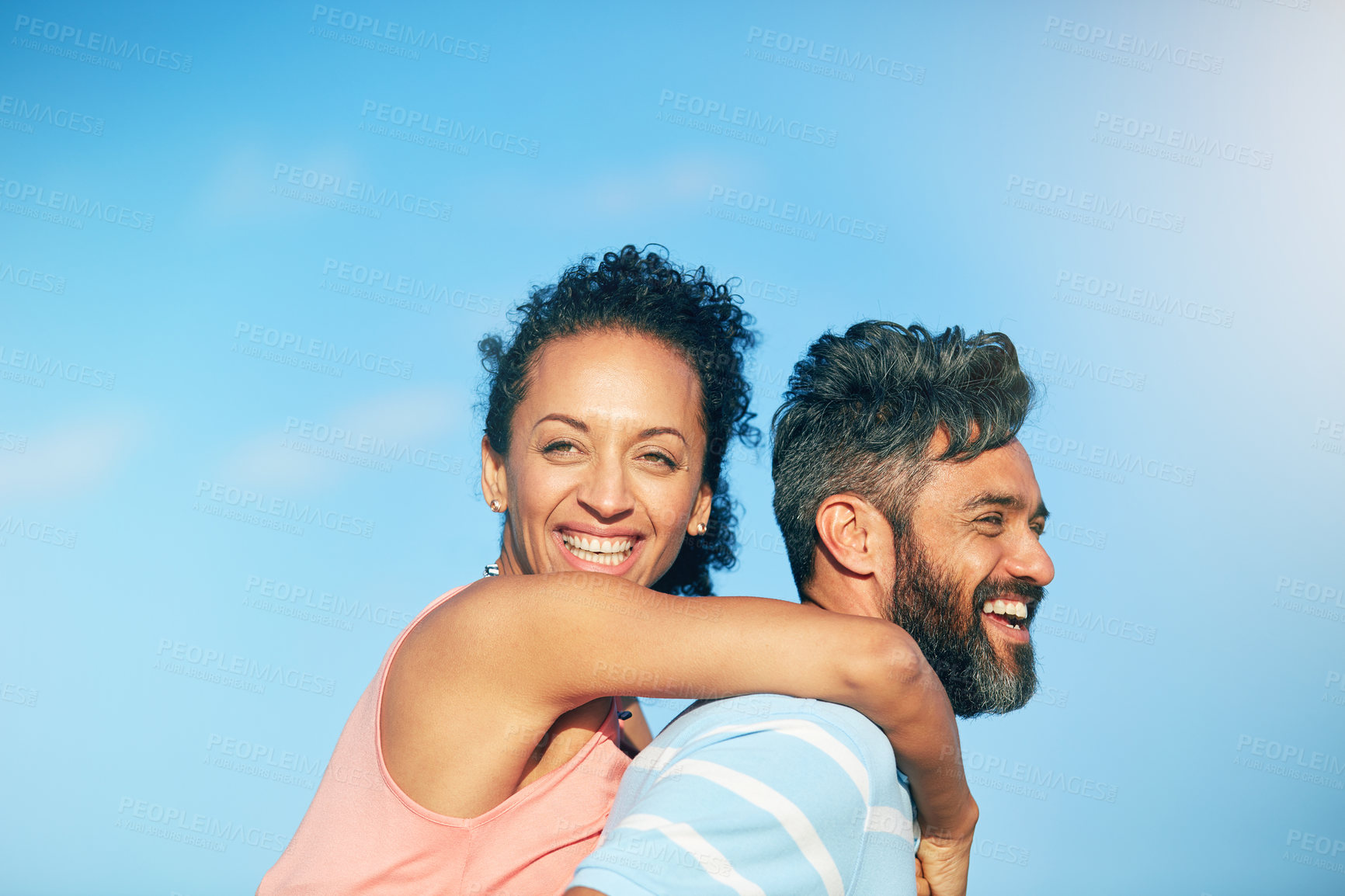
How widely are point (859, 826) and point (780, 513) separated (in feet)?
4.10

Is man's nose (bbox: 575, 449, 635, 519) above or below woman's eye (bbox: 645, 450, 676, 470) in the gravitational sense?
below

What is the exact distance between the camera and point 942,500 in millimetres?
2684

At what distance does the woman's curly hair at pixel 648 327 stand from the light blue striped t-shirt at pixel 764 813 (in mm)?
1503

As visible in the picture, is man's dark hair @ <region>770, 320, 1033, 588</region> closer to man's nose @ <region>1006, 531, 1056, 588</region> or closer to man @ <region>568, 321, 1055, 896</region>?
man @ <region>568, 321, 1055, 896</region>

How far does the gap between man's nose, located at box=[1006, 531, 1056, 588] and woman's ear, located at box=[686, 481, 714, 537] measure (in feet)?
3.88

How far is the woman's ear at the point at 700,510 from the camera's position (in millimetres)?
3514

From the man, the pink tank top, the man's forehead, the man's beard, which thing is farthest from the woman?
the man's forehead

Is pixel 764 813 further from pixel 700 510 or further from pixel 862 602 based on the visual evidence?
pixel 700 510

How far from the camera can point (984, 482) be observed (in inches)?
107

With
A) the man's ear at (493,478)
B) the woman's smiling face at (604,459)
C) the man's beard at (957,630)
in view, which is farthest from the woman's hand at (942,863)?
the man's ear at (493,478)

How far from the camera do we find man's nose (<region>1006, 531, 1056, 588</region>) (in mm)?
2658

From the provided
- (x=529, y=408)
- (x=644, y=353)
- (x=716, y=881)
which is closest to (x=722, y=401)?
(x=644, y=353)

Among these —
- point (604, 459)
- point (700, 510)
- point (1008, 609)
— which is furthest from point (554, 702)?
point (700, 510)

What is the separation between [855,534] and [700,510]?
3.01 feet
